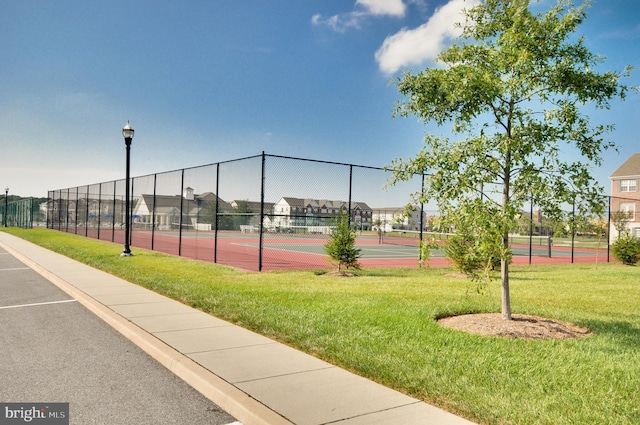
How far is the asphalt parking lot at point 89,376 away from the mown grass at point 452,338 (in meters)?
1.76

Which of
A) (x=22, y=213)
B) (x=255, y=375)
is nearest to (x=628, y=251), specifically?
(x=255, y=375)

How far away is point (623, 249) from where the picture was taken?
74.2 feet

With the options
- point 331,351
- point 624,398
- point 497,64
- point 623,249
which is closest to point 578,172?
point 497,64

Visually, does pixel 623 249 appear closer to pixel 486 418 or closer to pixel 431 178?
pixel 431 178

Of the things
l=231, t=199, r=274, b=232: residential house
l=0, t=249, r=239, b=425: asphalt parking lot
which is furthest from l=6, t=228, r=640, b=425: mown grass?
l=231, t=199, r=274, b=232: residential house

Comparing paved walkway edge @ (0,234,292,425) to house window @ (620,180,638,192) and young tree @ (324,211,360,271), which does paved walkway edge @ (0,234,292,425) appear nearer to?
young tree @ (324,211,360,271)

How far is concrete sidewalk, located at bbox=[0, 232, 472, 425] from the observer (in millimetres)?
4230

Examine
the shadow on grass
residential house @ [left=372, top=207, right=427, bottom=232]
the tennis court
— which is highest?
residential house @ [left=372, top=207, right=427, bottom=232]

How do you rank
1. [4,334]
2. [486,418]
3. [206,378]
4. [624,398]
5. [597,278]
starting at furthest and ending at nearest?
[597,278] < [4,334] < [206,378] < [624,398] < [486,418]

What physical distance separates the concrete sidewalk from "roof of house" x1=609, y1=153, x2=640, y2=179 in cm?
5566

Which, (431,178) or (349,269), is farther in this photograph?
(349,269)

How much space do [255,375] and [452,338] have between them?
2.88 m

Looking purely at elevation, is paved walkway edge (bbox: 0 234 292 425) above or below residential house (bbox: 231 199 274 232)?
below

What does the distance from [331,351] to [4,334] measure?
16.3ft
